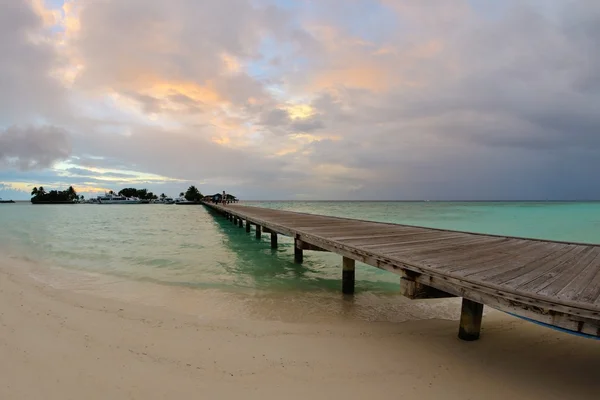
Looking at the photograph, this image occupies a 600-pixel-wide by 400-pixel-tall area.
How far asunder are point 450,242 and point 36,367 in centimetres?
722

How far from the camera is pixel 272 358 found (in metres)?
3.96

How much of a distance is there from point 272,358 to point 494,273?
3.15 m

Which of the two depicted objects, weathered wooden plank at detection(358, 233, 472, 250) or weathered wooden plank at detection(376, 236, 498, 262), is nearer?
weathered wooden plank at detection(376, 236, 498, 262)

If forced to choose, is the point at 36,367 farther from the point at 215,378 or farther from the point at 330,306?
the point at 330,306

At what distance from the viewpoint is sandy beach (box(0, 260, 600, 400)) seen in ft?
10.6

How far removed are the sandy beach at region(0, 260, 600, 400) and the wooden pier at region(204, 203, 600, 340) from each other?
2.52 feet

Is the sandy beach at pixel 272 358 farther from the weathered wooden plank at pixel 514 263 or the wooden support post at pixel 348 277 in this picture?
the wooden support post at pixel 348 277

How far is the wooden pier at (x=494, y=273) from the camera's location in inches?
110

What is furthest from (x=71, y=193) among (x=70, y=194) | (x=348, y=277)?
(x=348, y=277)

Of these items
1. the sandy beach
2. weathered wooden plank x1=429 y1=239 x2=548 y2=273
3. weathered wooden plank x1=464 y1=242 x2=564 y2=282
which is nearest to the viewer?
the sandy beach

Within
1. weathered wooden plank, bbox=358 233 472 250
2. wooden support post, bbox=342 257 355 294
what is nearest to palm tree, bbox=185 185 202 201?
wooden support post, bbox=342 257 355 294

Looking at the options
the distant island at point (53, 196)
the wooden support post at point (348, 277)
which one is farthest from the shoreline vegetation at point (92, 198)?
the wooden support post at point (348, 277)

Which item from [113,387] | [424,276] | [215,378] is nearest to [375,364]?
[424,276]

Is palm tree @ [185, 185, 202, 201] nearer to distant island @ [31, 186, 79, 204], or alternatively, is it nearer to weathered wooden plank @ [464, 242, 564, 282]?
distant island @ [31, 186, 79, 204]
